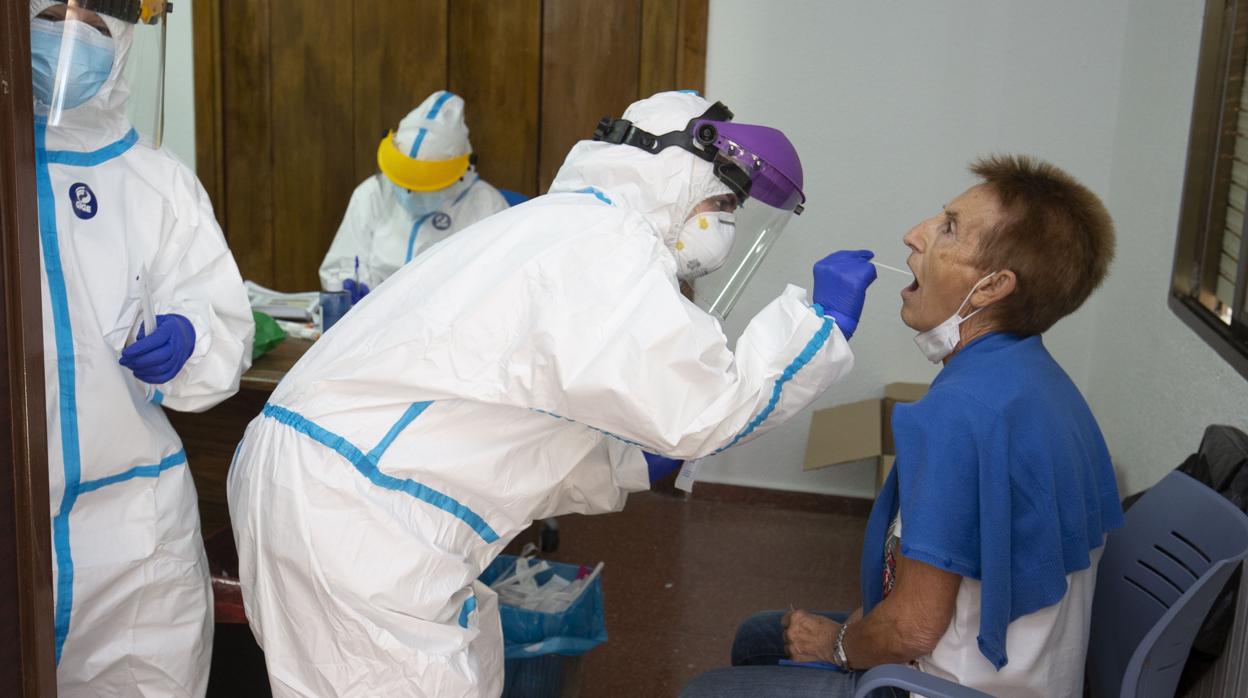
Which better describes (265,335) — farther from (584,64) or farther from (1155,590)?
(1155,590)

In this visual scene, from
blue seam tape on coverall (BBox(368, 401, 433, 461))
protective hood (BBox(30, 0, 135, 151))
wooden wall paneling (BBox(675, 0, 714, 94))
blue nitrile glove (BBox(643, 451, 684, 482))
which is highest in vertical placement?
wooden wall paneling (BBox(675, 0, 714, 94))

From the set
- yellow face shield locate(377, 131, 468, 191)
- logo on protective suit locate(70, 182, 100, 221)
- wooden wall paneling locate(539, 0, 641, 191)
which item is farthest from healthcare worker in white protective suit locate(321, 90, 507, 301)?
logo on protective suit locate(70, 182, 100, 221)

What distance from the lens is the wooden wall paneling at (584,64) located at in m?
3.55

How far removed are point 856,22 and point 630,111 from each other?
5.85 feet

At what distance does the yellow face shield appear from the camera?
3.34 meters

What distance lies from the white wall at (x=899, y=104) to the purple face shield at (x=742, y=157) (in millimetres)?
1585

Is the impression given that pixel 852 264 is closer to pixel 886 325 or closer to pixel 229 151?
pixel 886 325

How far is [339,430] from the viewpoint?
1527mm

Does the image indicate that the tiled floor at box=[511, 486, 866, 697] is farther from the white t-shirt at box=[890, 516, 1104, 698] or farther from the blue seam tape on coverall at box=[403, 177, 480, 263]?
the white t-shirt at box=[890, 516, 1104, 698]

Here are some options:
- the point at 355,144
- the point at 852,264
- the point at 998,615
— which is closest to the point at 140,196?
the point at 852,264

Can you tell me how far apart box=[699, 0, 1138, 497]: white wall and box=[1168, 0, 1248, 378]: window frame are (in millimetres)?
782

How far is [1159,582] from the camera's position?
1.56 meters

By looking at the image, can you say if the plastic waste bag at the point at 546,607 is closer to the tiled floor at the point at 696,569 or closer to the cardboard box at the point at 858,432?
the tiled floor at the point at 696,569

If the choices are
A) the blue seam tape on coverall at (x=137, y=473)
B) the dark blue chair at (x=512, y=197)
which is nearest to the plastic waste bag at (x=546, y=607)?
the blue seam tape on coverall at (x=137, y=473)
